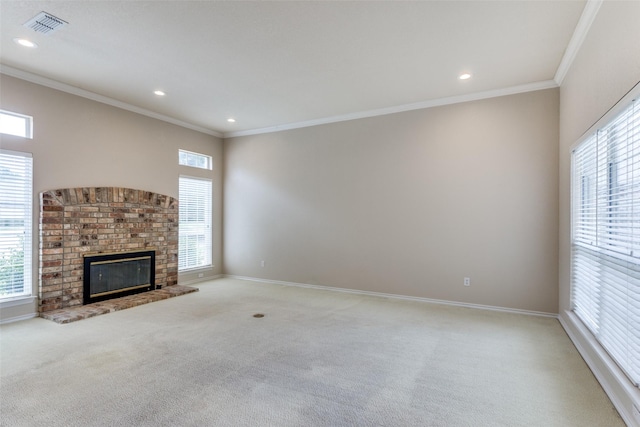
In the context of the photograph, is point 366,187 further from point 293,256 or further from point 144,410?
point 144,410

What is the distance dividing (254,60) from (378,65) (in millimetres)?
1438

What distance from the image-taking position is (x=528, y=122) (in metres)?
4.22

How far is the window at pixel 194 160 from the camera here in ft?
20.0

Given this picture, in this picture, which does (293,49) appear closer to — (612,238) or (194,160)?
(612,238)

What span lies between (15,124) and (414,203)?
5.50 m

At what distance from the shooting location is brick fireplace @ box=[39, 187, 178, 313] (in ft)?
13.6

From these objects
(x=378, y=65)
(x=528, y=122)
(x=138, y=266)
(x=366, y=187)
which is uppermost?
(x=378, y=65)

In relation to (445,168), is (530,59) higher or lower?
higher

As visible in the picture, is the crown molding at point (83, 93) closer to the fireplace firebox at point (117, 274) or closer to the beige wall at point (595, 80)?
the fireplace firebox at point (117, 274)

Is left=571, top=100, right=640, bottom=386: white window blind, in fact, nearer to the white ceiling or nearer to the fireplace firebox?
the white ceiling

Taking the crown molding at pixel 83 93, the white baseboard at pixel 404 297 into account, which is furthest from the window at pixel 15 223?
the white baseboard at pixel 404 297

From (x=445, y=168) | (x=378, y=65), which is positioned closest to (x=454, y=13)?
(x=378, y=65)

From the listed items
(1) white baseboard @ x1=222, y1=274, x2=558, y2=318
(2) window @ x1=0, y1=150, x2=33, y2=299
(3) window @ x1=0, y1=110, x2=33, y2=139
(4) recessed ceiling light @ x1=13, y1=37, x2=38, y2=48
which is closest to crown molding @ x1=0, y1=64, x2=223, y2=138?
(3) window @ x1=0, y1=110, x2=33, y2=139

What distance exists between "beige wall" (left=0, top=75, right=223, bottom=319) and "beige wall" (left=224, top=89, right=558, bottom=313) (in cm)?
147
